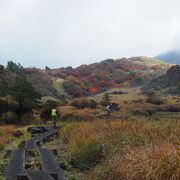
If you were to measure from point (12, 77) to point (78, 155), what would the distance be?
174ft

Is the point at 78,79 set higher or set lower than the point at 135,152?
higher

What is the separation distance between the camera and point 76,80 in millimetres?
101812

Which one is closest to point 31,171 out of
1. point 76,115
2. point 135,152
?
point 135,152

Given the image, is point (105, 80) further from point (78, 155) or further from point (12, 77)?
point (78, 155)

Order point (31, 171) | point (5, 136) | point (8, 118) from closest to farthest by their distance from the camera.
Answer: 1. point (31, 171)
2. point (5, 136)
3. point (8, 118)

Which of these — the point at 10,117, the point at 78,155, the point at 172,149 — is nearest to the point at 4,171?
the point at 78,155

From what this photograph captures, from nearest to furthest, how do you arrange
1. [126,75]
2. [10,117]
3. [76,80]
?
[10,117], [76,80], [126,75]

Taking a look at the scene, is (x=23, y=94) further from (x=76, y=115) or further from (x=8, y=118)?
(x=76, y=115)

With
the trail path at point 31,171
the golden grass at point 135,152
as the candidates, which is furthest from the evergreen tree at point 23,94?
the golden grass at point 135,152

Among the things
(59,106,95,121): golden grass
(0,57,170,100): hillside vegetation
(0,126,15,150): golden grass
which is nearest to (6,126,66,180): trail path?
(0,126,15,150): golden grass

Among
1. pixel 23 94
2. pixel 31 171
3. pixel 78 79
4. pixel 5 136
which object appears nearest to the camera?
pixel 31 171

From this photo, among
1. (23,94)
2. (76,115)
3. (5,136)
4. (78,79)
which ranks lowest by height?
(5,136)

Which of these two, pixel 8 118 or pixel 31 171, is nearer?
pixel 31 171

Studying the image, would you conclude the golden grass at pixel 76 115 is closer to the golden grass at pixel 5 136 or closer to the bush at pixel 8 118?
the bush at pixel 8 118
